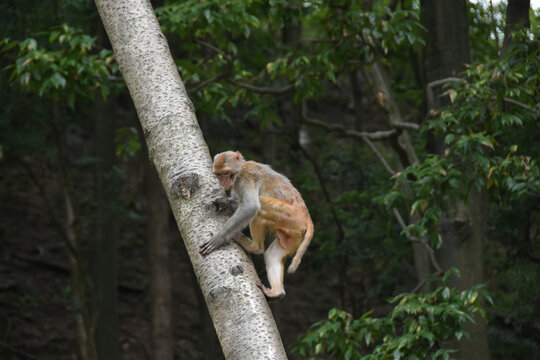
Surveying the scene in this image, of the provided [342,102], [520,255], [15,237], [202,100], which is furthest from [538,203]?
[342,102]

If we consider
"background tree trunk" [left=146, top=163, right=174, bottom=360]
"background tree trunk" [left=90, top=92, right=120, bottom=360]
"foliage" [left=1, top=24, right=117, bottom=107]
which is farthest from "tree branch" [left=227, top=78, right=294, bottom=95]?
"background tree trunk" [left=90, top=92, right=120, bottom=360]

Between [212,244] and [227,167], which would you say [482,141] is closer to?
[227,167]

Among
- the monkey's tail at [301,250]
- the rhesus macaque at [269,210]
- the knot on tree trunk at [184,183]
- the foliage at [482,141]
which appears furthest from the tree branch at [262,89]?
the knot on tree trunk at [184,183]

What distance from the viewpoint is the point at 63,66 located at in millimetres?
6984

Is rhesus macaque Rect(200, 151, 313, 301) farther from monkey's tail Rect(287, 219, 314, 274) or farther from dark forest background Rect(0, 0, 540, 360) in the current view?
dark forest background Rect(0, 0, 540, 360)

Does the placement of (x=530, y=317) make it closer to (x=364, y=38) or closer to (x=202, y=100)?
(x=364, y=38)

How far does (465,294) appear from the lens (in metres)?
5.30

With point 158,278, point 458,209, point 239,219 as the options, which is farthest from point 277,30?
point 158,278

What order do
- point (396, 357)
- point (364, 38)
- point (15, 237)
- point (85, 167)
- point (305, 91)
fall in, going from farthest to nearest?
→ point (85, 167)
point (15, 237)
point (305, 91)
point (364, 38)
point (396, 357)

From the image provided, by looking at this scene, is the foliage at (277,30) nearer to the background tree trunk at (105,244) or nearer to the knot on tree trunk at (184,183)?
the background tree trunk at (105,244)

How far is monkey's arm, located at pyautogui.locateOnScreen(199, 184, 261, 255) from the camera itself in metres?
2.85

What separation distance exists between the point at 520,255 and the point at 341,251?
374 cm

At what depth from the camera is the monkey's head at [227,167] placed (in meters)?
4.52

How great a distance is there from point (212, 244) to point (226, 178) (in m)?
1.77
